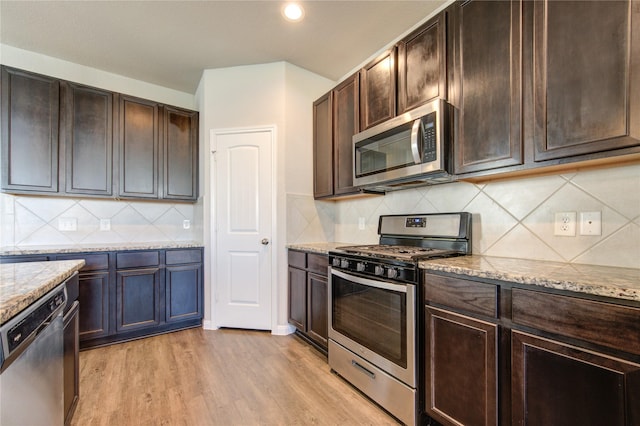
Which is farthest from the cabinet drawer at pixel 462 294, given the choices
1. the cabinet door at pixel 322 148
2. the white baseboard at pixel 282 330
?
the white baseboard at pixel 282 330

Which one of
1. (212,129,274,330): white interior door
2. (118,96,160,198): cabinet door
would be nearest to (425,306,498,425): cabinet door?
(212,129,274,330): white interior door

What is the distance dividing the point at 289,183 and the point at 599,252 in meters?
2.37

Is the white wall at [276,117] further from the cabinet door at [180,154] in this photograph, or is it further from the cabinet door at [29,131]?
the cabinet door at [29,131]

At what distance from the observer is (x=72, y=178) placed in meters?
2.71

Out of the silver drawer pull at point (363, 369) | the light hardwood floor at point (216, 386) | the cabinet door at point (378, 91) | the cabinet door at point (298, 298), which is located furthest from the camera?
the cabinet door at point (298, 298)

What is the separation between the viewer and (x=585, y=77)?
118cm

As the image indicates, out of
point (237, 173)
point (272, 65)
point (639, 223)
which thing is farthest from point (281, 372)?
point (272, 65)

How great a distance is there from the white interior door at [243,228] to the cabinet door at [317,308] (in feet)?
1.84

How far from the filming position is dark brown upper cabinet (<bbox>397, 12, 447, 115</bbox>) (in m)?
1.74

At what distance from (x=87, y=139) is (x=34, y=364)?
2.53 metres

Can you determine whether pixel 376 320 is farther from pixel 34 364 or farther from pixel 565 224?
pixel 34 364

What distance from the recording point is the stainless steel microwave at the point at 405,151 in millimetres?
1693

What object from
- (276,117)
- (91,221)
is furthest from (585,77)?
(91,221)

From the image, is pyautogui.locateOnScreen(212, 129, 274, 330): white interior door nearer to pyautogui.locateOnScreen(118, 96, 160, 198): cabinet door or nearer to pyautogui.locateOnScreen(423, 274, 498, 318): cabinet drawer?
pyautogui.locateOnScreen(118, 96, 160, 198): cabinet door
